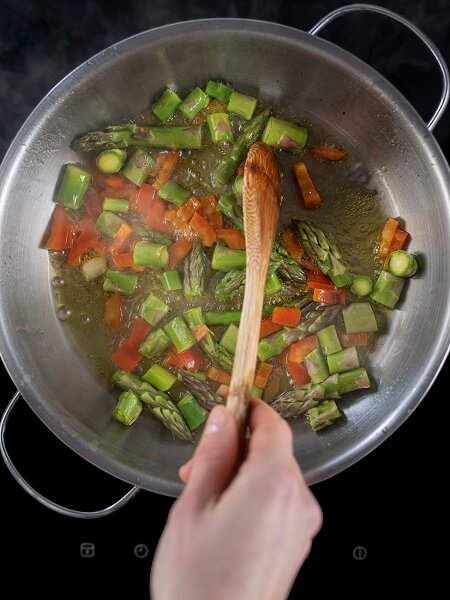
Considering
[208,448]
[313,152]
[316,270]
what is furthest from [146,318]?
[208,448]

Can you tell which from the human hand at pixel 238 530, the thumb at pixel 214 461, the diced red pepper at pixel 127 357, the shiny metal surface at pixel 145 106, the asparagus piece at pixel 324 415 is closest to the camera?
the human hand at pixel 238 530

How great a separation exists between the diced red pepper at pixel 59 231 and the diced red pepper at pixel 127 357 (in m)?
0.56

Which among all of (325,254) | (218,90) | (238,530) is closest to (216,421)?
(238,530)

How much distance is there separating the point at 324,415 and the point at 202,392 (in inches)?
22.5

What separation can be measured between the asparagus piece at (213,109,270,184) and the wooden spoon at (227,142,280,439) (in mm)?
99

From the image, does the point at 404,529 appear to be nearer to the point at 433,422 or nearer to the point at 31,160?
the point at 433,422

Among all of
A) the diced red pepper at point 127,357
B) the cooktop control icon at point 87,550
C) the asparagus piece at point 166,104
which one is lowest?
the cooktop control icon at point 87,550

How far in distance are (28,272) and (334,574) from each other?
6.71 feet

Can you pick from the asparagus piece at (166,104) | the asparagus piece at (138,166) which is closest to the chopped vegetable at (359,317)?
the asparagus piece at (138,166)

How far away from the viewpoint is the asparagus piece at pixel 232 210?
2.92 metres

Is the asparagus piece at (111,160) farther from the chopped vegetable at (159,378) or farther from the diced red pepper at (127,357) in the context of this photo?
the chopped vegetable at (159,378)

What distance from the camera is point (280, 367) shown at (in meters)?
2.96

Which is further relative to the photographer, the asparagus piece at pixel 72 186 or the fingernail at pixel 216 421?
the asparagus piece at pixel 72 186

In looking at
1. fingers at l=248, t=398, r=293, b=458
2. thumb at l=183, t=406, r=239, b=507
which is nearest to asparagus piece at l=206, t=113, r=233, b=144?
fingers at l=248, t=398, r=293, b=458
